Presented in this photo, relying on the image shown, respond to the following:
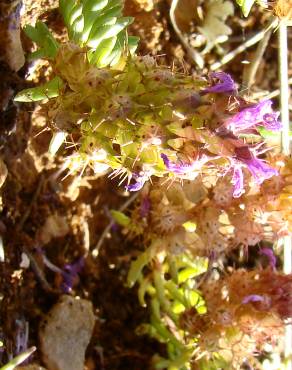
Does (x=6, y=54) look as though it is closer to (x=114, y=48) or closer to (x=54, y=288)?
(x=114, y=48)

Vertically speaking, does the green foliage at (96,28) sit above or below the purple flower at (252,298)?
above

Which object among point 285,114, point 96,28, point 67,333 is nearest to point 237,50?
point 285,114

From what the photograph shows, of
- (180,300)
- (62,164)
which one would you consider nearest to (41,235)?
(62,164)

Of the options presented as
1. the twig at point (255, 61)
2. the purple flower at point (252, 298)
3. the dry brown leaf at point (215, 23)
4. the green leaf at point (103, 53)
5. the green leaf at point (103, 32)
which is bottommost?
→ the purple flower at point (252, 298)

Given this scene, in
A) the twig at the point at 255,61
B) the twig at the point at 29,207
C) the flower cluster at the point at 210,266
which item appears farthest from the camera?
the twig at the point at 255,61

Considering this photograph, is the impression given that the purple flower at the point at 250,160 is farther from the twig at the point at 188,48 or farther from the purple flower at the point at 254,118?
the twig at the point at 188,48

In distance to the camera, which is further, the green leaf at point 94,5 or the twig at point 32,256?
the twig at point 32,256

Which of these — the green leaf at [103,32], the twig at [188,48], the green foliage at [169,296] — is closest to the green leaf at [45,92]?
the green leaf at [103,32]
